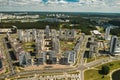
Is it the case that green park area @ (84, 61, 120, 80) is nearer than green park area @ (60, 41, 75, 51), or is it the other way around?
green park area @ (84, 61, 120, 80)

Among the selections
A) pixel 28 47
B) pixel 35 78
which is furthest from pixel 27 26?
pixel 35 78

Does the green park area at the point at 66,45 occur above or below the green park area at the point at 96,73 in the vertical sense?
above

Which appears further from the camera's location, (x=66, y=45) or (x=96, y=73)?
(x=66, y=45)

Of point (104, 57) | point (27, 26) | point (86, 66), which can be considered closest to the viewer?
point (86, 66)

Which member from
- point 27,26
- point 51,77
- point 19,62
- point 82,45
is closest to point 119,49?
point 82,45

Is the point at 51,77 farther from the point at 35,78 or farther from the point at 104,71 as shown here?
the point at 104,71

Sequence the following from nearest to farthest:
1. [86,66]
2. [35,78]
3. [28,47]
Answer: [35,78] → [86,66] → [28,47]

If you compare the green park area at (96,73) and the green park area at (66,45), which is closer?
the green park area at (96,73)

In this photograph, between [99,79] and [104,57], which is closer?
[99,79]

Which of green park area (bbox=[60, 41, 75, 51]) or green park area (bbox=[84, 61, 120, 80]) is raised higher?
green park area (bbox=[60, 41, 75, 51])

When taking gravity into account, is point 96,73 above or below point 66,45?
below
